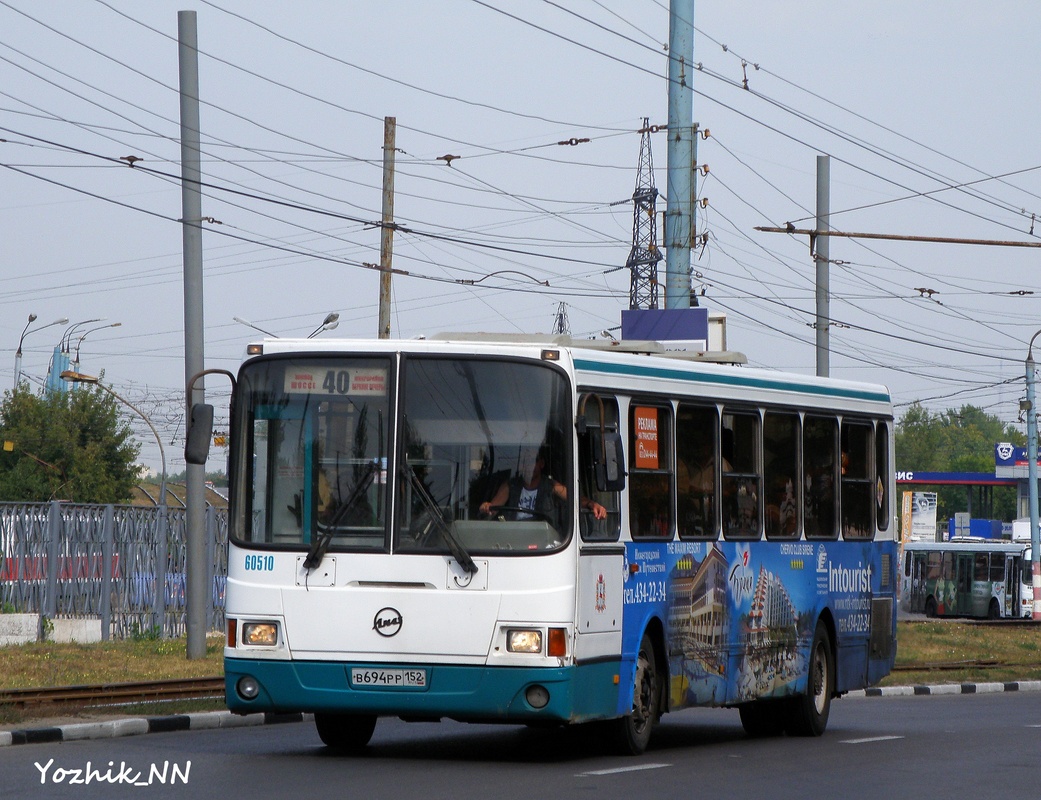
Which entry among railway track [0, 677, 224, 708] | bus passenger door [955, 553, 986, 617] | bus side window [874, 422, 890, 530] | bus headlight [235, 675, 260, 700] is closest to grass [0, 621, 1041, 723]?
railway track [0, 677, 224, 708]

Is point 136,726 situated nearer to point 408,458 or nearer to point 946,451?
point 408,458

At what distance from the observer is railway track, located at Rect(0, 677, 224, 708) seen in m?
15.5

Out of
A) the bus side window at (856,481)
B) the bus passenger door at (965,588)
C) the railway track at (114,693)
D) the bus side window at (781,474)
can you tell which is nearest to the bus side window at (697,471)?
the bus side window at (781,474)

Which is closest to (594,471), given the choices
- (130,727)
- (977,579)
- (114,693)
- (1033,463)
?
(130,727)

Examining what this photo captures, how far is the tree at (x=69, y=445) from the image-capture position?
65.2m

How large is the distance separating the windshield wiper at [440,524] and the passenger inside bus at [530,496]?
1.01 feet

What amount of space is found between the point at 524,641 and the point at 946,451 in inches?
7519

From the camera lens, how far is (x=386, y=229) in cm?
3153

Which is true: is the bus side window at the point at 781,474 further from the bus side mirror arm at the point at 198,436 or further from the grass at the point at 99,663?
the grass at the point at 99,663

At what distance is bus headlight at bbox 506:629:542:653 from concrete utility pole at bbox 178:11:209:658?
10049mm

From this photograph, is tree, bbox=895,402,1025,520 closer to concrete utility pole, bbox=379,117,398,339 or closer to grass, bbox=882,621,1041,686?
grass, bbox=882,621,1041,686

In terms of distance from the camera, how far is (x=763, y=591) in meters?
14.4

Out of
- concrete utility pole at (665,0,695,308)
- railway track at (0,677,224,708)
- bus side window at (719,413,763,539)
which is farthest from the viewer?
concrete utility pole at (665,0,695,308)

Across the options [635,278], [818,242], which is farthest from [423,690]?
[635,278]
